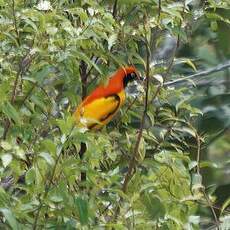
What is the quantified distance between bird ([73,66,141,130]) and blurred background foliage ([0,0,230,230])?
0.65 ft

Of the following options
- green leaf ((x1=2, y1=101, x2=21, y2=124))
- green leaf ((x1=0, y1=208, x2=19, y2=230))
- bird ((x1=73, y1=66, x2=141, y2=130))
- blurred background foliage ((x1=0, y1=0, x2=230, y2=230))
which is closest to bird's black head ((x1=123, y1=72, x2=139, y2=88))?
bird ((x1=73, y1=66, x2=141, y2=130))

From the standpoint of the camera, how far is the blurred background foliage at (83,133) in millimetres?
2873

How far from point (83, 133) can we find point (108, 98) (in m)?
1.58

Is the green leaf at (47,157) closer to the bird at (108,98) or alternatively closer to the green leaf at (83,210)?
the green leaf at (83,210)

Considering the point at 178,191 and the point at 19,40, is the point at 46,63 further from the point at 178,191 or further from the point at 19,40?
the point at 178,191

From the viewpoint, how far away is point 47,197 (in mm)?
2830

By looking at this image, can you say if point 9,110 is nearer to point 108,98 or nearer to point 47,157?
point 47,157

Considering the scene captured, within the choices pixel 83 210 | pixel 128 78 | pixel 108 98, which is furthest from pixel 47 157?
pixel 108 98

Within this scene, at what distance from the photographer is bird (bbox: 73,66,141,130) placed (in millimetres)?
3990

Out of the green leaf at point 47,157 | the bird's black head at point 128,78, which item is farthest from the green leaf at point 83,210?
the bird's black head at point 128,78

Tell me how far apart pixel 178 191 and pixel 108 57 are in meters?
0.58

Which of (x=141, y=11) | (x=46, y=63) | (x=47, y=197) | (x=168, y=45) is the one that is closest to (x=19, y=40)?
(x=46, y=63)

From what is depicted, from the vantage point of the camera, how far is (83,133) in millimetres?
2818

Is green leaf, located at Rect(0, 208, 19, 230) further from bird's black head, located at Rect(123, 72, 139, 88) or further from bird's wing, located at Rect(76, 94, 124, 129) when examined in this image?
bird's black head, located at Rect(123, 72, 139, 88)
